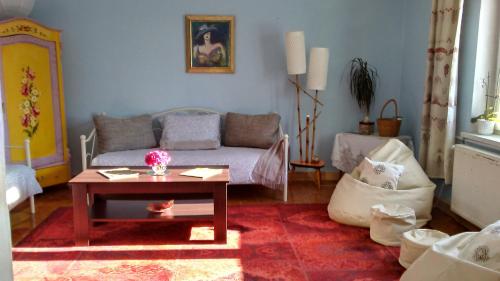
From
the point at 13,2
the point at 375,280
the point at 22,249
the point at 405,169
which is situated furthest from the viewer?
the point at 13,2

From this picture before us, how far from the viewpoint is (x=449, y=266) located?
2027 mm

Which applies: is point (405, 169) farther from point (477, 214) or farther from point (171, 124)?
point (171, 124)

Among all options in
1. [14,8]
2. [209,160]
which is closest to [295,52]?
[209,160]

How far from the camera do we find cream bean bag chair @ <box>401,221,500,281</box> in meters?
1.93

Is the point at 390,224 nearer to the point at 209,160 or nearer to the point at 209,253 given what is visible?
the point at 209,253

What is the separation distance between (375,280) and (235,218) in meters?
1.38

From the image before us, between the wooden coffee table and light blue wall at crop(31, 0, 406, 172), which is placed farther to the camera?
light blue wall at crop(31, 0, 406, 172)

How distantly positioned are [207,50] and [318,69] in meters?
1.22

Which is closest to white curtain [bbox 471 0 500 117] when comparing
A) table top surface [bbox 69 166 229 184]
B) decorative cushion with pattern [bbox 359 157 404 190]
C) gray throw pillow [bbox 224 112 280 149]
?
decorative cushion with pattern [bbox 359 157 404 190]

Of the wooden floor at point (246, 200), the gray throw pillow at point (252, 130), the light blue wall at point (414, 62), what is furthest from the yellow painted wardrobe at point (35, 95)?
the light blue wall at point (414, 62)

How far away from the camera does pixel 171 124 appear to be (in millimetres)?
4438

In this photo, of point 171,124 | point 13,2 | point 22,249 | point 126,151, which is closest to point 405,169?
point 171,124

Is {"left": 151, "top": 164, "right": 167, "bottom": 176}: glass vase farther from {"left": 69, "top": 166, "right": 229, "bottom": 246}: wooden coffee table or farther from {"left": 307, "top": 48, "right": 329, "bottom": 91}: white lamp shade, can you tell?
{"left": 307, "top": 48, "right": 329, "bottom": 91}: white lamp shade

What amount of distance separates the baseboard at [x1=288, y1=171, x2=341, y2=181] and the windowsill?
1693 mm
